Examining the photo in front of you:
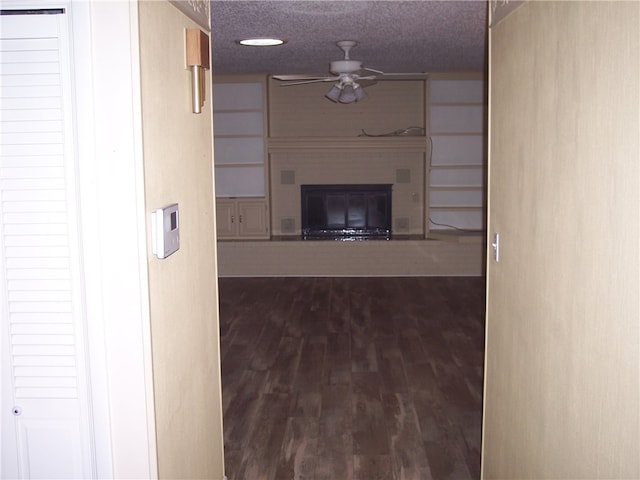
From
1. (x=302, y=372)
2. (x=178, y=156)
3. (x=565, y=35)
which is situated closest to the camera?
(x=565, y=35)

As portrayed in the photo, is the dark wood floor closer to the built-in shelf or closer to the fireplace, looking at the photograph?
the fireplace

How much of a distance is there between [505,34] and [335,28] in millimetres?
2496

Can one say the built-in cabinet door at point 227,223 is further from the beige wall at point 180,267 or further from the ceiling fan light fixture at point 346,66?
the beige wall at point 180,267

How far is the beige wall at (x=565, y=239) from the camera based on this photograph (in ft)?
4.78

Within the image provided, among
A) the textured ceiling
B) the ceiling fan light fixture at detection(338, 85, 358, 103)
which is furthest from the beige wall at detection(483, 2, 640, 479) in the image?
the ceiling fan light fixture at detection(338, 85, 358, 103)

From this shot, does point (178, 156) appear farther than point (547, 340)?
Yes

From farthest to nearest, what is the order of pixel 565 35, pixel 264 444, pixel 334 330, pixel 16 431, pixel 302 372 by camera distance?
pixel 334 330, pixel 302 372, pixel 264 444, pixel 16 431, pixel 565 35

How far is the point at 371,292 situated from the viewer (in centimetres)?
707

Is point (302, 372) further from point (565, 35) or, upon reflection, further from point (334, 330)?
point (565, 35)

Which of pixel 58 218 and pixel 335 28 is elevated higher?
pixel 335 28

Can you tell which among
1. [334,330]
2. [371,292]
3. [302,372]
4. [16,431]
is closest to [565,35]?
[16,431]

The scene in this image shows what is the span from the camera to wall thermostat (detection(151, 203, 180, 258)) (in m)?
1.89

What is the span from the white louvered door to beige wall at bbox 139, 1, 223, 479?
0.20m

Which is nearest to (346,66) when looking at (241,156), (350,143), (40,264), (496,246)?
(350,143)
